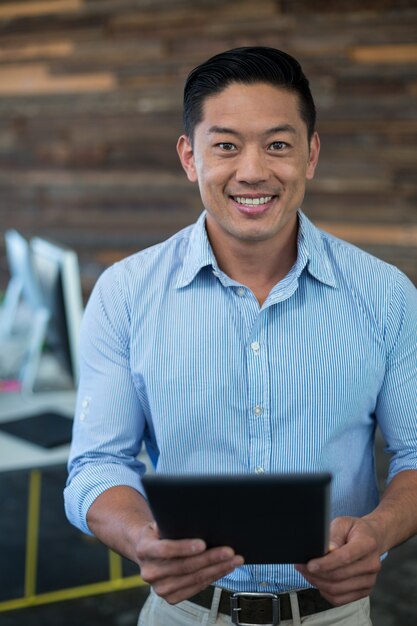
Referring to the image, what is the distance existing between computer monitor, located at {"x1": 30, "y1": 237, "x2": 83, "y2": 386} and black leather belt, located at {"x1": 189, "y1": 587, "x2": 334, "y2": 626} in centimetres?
152

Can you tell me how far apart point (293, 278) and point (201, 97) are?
0.37 metres

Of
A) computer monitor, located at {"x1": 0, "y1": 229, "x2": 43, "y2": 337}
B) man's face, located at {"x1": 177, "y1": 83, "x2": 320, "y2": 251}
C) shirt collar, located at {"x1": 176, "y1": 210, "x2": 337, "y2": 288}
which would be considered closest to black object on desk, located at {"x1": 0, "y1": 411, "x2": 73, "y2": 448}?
computer monitor, located at {"x1": 0, "y1": 229, "x2": 43, "y2": 337}

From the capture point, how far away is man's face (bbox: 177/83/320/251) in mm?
1500

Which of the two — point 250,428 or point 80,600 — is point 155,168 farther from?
point 250,428

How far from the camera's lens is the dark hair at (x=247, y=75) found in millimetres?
1522

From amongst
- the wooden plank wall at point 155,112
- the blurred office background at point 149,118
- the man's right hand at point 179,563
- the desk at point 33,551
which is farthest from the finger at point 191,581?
the wooden plank wall at point 155,112

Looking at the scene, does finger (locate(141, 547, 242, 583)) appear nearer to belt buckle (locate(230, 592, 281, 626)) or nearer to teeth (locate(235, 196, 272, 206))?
belt buckle (locate(230, 592, 281, 626))

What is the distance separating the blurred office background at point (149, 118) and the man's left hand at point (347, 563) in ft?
7.85

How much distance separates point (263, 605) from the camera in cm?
149

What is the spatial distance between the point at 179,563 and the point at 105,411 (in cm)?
36

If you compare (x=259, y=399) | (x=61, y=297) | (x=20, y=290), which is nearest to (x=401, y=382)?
(x=259, y=399)

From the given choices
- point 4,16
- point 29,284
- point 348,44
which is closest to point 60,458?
point 29,284

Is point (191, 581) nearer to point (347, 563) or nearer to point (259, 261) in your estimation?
point (347, 563)

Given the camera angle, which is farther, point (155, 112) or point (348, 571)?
point (155, 112)
